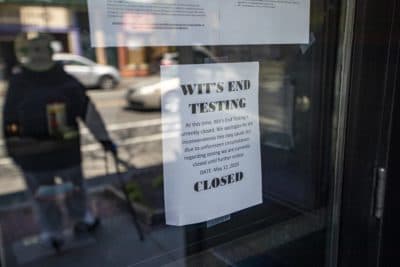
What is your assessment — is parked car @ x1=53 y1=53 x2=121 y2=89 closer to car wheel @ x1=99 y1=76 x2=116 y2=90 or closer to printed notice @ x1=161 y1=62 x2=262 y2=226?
car wheel @ x1=99 y1=76 x2=116 y2=90

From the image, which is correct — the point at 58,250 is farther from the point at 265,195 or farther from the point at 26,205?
the point at 265,195

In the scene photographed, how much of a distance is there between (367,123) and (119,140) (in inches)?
181

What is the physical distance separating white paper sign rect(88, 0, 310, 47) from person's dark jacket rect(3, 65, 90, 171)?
240cm

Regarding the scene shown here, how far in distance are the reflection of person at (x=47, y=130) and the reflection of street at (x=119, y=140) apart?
1.99ft

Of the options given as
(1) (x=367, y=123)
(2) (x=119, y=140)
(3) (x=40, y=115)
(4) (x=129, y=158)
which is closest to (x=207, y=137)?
(1) (x=367, y=123)

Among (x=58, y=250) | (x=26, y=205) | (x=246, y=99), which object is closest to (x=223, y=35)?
(x=246, y=99)

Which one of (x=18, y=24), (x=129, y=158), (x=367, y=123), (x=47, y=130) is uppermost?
(x=18, y=24)

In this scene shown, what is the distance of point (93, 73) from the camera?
5.67 m

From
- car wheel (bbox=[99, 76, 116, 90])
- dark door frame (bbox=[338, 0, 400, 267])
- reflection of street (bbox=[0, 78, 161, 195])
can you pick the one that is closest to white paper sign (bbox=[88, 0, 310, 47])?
dark door frame (bbox=[338, 0, 400, 267])

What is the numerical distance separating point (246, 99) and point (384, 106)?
1.49ft

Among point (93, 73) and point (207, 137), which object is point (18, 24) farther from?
point (207, 137)

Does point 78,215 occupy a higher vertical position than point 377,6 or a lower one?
lower

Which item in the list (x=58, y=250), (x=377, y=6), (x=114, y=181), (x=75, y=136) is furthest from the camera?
(x=114, y=181)

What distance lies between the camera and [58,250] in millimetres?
2527
